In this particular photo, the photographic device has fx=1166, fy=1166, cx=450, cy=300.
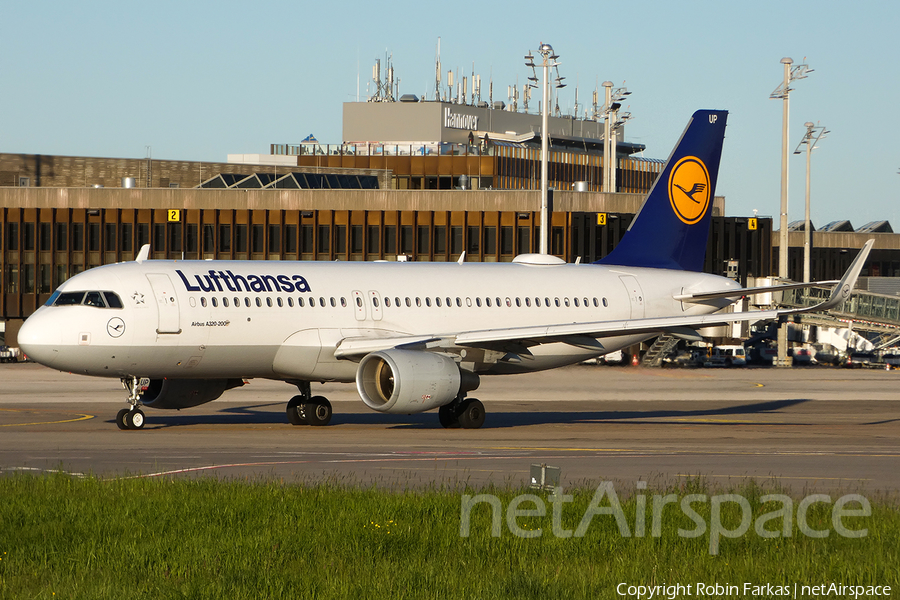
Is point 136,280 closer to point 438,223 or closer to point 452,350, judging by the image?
point 452,350

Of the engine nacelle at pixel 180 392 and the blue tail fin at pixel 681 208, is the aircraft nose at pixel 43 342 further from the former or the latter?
the blue tail fin at pixel 681 208

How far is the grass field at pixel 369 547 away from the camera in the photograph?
11.5 meters

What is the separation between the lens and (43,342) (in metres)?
27.6

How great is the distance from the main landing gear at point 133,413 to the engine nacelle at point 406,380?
5623mm

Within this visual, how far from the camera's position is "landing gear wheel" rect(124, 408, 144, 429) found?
95.9ft

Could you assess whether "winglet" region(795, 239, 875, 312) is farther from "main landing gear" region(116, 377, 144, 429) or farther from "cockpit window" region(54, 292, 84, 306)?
"cockpit window" region(54, 292, 84, 306)

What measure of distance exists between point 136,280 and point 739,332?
170 ft

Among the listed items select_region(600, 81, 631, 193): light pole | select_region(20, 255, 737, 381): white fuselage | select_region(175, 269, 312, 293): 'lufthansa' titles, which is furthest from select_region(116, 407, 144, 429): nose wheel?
select_region(600, 81, 631, 193): light pole

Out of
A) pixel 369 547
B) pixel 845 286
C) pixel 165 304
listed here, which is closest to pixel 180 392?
pixel 165 304

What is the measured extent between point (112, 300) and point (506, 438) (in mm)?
10165

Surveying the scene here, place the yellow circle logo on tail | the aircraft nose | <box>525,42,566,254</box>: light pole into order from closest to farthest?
the aircraft nose → the yellow circle logo on tail → <box>525,42,566,254</box>: light pole

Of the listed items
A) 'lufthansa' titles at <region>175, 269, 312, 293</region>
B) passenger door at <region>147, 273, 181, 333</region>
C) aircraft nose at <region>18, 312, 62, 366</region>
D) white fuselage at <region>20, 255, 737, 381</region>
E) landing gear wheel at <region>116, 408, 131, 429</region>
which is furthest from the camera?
'lufthansa' titles at <region>175, 269, 312, 293</region>

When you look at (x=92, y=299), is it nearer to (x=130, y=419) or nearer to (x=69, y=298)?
(x=69, y=298)

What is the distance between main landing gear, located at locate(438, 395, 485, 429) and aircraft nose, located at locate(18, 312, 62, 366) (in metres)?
9.90
